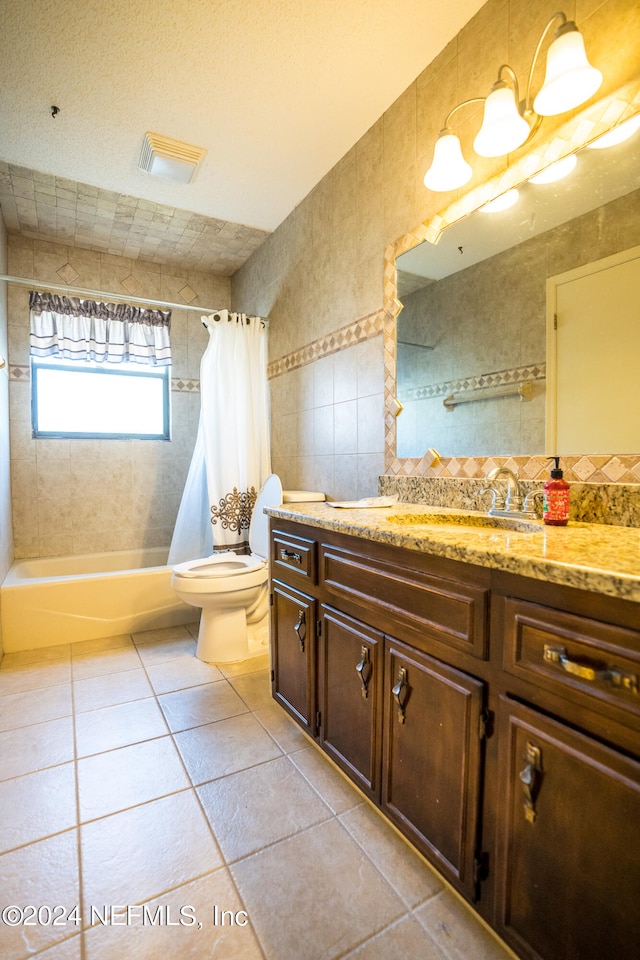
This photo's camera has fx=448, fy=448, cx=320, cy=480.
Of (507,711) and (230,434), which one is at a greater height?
(230,434)

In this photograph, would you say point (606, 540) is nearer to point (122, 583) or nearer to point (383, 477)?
point (383, 477)

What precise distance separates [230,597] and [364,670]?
109cm

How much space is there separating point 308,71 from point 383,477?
1628 millimetres

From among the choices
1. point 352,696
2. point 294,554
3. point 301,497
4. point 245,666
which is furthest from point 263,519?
point 352,696

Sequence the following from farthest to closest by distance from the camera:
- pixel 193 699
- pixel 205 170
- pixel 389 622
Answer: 1. pixel 205 170
2. pixel 193 699
3. pixel 389 622

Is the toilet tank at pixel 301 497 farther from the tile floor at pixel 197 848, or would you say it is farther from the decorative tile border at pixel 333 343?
the tile floor at pixel 197 848

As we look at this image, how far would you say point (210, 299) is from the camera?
3.63 metres

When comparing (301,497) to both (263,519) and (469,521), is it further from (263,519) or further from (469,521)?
(469,521)

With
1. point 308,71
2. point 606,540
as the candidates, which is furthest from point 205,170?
point 606,540

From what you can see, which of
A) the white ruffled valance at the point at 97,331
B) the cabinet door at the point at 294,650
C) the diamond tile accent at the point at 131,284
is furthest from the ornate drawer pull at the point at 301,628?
the diamond tile accent at the point at 131,284

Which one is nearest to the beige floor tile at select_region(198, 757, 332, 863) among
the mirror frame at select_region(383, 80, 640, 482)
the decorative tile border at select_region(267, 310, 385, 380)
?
the mirror frame at select_region(383, 80, 640, 482)

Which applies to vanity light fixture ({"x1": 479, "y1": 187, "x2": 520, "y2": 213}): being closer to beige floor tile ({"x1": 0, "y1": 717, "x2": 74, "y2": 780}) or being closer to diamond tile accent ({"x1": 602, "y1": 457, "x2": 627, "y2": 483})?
diamond tile accent ({"x1": 602, "y1": 457, "x2": 627, "y2": 483})

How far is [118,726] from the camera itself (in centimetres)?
168

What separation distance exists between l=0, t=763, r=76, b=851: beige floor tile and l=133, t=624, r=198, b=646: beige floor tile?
3.50ft
